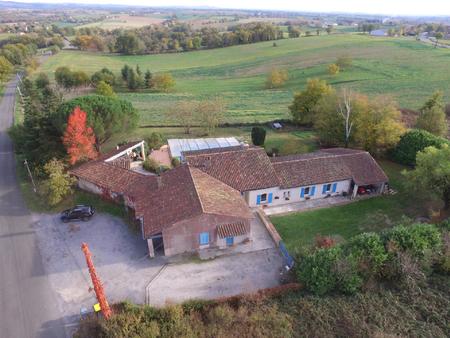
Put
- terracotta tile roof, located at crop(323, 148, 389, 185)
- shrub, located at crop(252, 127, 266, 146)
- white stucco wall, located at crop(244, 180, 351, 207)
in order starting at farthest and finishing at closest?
shrub, located at crop(252, 127, 266, 146), terracotta tile roof, located at crop(323, 148, 389, 185), white stucco wall, located at crop(244, 180, 351, 207)

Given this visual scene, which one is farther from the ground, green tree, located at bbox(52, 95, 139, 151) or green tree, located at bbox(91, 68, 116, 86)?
green tree, located at bbox(52, 95, 139, 151)

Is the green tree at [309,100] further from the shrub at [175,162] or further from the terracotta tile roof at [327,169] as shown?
the shrub at [175,162]

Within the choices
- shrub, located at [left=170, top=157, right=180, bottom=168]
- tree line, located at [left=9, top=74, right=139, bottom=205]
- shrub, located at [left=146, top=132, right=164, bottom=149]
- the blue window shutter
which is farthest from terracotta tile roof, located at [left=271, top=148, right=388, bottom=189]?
tree line, located at [left=9, top=74, right=139, bottom=205]

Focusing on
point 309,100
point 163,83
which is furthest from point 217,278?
point 163,83

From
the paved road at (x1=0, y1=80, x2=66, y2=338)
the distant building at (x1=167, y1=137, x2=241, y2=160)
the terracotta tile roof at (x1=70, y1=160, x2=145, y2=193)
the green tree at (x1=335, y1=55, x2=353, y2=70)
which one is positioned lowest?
the paved road at (x1=0, y1=80, x2=66, y2=338)

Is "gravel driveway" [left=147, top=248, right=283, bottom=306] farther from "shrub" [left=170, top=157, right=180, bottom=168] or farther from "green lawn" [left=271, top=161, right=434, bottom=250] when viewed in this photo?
"shrub" [left=170, top=157, right=180, bottom=168]

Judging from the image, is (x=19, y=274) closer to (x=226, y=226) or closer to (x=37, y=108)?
(x=226, y=226)

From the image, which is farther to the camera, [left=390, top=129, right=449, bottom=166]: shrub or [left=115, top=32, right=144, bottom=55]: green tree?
[left=115, top=32, right=144, bottom=55]: green tree
